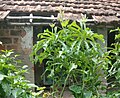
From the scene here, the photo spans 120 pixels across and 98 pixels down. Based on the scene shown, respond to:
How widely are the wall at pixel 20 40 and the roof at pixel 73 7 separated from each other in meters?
0.44

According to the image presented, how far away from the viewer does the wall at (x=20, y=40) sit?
610 cm

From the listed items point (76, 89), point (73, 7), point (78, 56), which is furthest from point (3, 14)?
point (76, 89)

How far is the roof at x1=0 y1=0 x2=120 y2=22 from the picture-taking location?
6.09 m

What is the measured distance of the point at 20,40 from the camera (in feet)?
20.3

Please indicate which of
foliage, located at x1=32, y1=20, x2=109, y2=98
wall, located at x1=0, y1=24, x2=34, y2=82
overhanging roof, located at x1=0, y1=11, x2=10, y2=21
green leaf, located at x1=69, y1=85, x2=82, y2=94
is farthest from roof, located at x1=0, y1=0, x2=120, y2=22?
green leaf, located at x1=69, y1=85, x2=82, y2=94

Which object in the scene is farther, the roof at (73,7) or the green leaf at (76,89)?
the roof at (73,7)

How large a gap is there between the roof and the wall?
443 millimetres

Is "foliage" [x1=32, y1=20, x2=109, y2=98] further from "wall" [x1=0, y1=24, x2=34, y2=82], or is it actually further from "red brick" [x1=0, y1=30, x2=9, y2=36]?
"red brick" [x1=0, y1=30, x2=9, y2=36]

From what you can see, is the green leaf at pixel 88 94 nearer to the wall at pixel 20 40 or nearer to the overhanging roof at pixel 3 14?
the overhanging roof at pixel 3 14

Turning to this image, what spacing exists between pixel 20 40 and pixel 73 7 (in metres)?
1.51

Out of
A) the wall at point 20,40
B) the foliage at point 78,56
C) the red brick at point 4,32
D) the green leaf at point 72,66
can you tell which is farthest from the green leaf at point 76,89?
the red brick at point 4,32

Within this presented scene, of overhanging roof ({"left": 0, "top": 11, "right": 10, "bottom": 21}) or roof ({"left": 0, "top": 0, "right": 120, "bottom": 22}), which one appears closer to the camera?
overhanging roof ({"left": 0, "top": 11, "right": 10, "bottom": 21})

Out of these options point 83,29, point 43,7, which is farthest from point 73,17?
point 83,29

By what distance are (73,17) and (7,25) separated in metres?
1.43
